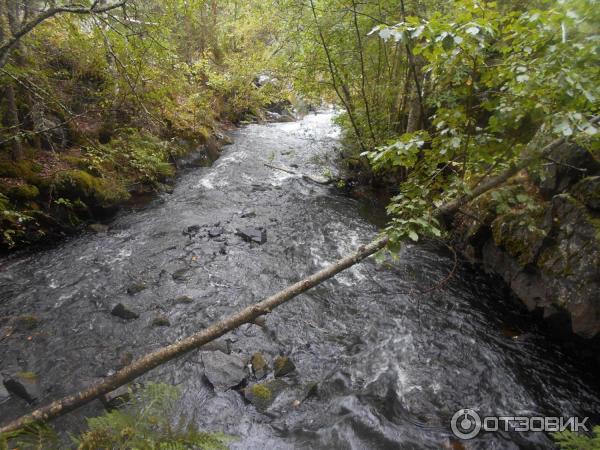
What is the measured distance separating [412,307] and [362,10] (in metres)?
7.85

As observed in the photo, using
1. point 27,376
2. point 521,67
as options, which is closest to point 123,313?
point 27,376

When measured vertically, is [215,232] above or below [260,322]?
above

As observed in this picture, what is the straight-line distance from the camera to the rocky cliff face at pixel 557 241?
4.64 m

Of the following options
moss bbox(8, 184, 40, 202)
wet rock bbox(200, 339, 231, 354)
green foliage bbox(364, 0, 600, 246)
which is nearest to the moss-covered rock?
green foliage bbox(364, 0, 600, 246)

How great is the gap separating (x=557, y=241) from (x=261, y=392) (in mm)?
5305

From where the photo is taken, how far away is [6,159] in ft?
23.0

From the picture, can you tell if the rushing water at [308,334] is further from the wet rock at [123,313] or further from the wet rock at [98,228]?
the wet rock at [98,228]

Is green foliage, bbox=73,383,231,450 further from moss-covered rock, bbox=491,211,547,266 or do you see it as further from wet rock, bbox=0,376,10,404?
moss-covered rock, bbox=491,211,547,266

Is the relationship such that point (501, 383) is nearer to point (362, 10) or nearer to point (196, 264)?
point (196, 264)

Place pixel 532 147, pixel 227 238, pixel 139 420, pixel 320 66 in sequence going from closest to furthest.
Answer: pixel 139 420, pixel 532 147, pixel 227 238, pixel 320 66

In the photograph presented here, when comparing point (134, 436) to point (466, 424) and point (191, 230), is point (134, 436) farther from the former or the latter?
point (191, 230)

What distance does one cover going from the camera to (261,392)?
166 inches

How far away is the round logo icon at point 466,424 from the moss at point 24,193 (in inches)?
350

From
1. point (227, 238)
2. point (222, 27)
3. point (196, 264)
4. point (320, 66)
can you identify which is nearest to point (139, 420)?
point (196, 264)
